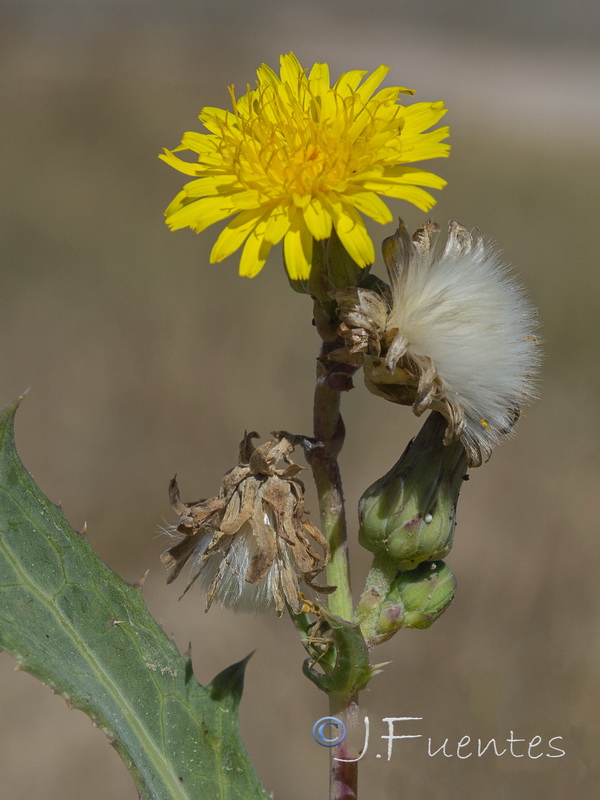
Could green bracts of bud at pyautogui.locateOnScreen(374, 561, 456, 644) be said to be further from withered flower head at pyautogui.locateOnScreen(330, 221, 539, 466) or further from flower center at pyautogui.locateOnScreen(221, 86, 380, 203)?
flower center at pyautogui.locateOnScreen(221, 86, 380, 203)

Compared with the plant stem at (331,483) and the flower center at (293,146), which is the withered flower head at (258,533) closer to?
the plant stem at (331,483)

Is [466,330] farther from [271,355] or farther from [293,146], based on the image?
[271,355]

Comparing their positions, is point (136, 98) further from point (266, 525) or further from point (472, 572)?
point (266, 525)

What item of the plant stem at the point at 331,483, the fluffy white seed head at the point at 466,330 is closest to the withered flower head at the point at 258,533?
the plant stem at the point at 331,483

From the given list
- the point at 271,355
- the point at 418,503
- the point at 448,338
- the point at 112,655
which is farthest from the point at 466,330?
the point at 271,355

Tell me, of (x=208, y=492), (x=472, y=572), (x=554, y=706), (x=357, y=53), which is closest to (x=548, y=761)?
(x=554, y=706)
